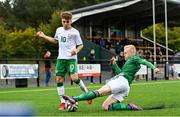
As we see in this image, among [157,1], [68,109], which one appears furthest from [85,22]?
[68,109]

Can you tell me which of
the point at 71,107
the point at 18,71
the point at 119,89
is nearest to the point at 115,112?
the point at 119,89

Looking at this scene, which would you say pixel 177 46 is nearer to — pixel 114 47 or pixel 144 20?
pixel 144 20

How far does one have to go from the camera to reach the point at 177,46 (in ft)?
225

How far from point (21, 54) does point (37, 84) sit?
10838 millimetres

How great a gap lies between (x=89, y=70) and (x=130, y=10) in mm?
19910

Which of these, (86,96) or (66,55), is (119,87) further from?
(66,55)

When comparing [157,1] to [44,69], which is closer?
[44,69]

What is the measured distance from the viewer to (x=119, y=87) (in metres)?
7.29

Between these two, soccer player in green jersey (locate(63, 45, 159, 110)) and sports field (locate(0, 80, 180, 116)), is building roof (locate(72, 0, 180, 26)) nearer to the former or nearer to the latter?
sports field (locate(0, 80, 180, 116))

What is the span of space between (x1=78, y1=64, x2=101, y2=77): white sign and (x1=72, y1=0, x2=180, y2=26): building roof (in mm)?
14885

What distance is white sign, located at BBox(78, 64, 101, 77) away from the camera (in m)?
25.7

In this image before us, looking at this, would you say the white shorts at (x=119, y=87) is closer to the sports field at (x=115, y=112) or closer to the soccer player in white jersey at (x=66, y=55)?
the sports field at (x=115, y=112)

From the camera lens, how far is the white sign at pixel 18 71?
69.6 ft

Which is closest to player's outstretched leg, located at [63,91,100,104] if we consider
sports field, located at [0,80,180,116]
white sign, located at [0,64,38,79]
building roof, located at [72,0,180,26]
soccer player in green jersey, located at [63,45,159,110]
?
soccer player in green jersey, located at [63,45,159,110]
